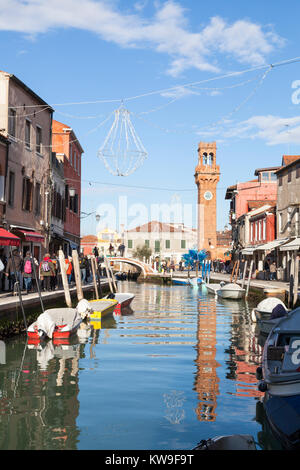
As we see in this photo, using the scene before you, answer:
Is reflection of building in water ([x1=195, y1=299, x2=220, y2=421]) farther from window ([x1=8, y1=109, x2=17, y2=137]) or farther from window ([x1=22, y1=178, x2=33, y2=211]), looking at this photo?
window ([x1=8, y1=109, x2=17, y2=137])

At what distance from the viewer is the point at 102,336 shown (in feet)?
56.2

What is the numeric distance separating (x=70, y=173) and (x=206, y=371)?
1018 inches

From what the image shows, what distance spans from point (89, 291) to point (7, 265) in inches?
301

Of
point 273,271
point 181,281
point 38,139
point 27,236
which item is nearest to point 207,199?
point 181,281

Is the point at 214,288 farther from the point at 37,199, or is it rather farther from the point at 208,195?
the point at 208,195

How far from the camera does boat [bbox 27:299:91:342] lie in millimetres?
15055

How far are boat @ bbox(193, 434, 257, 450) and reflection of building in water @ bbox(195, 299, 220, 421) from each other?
1771 millimetres

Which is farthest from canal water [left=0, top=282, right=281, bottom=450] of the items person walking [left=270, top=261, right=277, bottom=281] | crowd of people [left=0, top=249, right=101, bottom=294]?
person walking [left=270, top=261, right=277, bottom=281]

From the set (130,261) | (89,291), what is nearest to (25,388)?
(89,291)

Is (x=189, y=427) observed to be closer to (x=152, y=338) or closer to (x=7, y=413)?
(x=7, y=413)

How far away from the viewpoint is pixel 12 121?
75.6 feet

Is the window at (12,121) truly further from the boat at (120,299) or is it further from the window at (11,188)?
the boat at (120,299)
